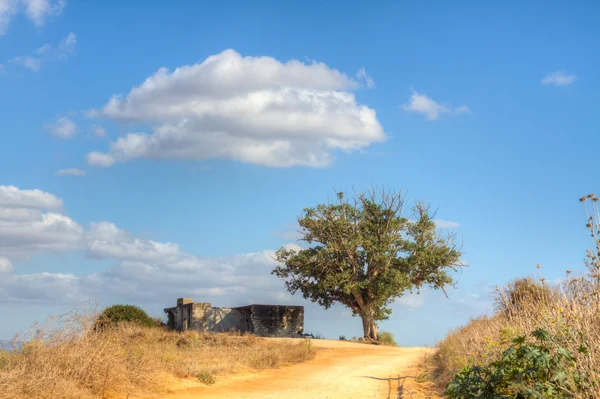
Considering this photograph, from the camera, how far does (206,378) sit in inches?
555

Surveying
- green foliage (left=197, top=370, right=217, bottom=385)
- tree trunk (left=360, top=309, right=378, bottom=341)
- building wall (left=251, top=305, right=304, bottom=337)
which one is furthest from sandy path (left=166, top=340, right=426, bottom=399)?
building wall (left=251, top=305, right=304, bottom=337)

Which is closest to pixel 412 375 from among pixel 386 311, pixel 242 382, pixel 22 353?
pixel 242 382

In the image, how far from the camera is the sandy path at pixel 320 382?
12.8m

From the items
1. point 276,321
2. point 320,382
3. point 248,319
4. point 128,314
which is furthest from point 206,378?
point 248,319

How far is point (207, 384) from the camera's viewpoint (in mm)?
13914

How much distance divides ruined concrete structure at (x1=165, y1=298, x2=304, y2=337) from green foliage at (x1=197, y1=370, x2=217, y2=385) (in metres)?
19.5

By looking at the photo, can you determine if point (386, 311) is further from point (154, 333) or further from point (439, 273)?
point (154, 333)

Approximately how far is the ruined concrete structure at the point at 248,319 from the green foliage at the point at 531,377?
26.1 metres

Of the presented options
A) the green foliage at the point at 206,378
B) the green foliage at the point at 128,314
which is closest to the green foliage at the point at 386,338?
the green foliage at the point at 128,314

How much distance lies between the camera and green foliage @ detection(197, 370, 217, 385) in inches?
551

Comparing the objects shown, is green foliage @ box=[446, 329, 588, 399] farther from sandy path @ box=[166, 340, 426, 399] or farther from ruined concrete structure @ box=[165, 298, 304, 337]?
ruined concrete structure @ box=[165, 298, 304, 337]

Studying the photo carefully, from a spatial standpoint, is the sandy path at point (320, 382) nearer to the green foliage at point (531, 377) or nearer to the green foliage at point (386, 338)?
the green foliage at point (531, 377)

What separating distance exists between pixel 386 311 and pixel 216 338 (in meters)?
14.0

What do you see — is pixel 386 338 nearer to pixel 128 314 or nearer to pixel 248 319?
pixel 248 319
